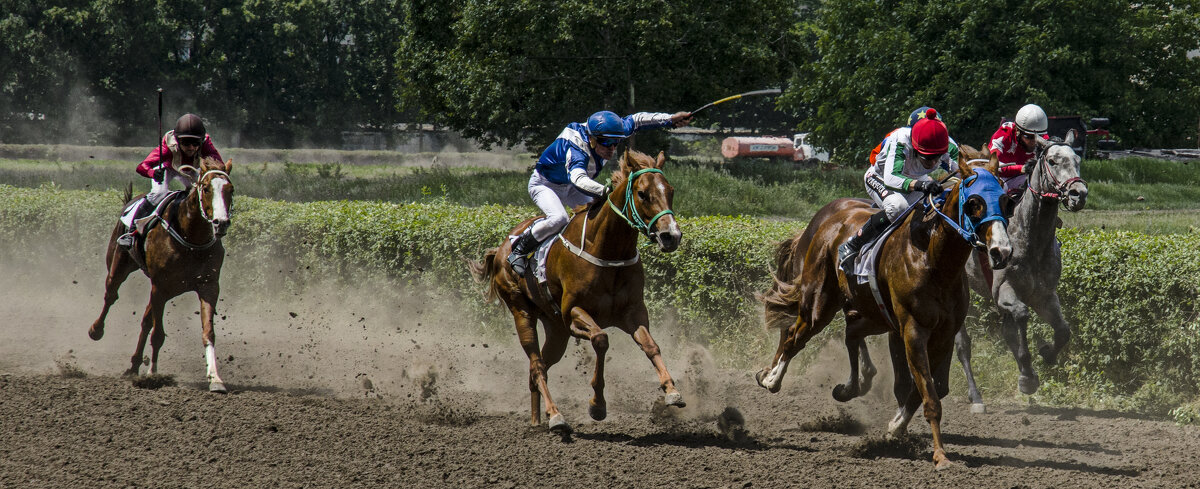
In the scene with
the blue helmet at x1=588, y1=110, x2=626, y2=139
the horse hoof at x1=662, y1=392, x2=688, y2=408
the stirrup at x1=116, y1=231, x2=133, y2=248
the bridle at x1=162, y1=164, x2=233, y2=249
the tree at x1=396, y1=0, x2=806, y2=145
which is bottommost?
the horse hoof at x1=662, y1=392, x2=688, y2=408

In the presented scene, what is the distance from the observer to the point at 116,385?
856 cm

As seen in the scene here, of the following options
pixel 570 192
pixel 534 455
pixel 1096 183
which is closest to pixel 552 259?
pixel 570 192

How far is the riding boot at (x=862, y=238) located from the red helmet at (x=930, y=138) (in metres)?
0.50

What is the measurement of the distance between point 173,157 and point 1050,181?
23.8ft

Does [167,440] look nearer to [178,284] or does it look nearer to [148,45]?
[178,284]

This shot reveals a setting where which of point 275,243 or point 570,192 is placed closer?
point 570,192

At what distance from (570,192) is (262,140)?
5530 centimetres

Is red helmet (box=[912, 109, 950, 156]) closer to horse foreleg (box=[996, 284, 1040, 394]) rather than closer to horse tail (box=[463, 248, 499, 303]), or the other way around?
horse foreleg (box=[996, 284, 1040, 394])

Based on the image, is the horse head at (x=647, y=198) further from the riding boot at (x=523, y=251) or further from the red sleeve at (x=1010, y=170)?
the red sleeve at (x=1010, y=170)

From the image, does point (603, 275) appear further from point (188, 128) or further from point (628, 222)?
point (188, 128)

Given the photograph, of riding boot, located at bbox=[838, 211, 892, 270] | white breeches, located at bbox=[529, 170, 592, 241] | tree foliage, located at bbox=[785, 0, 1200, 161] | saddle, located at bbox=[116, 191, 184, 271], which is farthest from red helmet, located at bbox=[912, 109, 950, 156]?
tree foliage, located at bbox=[785, 0, 1200, 161]

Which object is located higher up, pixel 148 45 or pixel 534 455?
pixel 148 45

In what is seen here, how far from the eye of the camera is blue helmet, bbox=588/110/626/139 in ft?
22.5

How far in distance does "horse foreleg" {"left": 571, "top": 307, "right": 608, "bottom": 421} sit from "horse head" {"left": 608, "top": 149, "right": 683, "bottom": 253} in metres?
0.71
